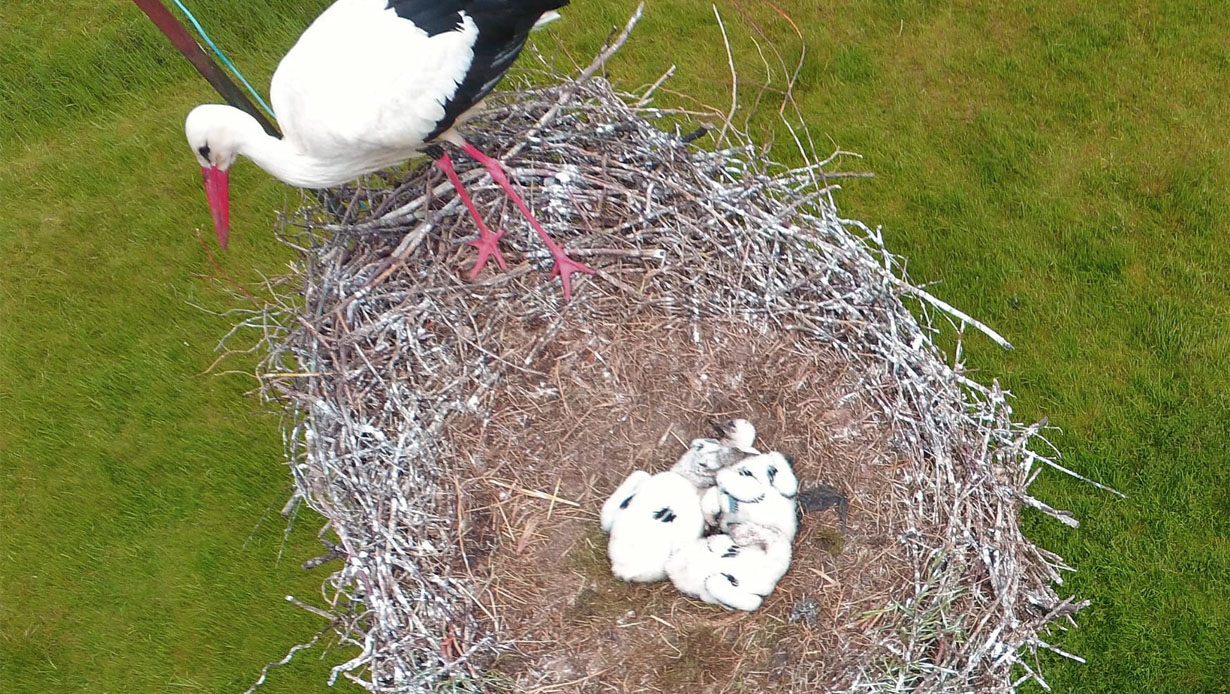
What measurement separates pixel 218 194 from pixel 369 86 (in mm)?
563

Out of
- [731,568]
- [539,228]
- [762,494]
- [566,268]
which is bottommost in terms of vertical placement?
[731,568]

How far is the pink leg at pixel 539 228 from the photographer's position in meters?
1.82

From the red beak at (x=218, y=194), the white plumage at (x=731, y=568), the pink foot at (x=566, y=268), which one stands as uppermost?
the red beak at (x=218, y=194)

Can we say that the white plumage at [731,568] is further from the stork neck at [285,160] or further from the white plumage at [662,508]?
the stork neck at [285,160]

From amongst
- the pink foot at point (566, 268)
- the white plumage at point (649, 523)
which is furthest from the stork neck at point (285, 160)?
the white plumage at point (649, 523)

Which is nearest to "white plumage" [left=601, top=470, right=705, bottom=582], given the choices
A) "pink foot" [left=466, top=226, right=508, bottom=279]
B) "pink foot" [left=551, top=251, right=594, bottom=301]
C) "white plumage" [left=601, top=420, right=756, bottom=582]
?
"white plumage" [left=601, top=420, right=756, bottom=582]

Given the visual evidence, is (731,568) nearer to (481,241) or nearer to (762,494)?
(762,494)

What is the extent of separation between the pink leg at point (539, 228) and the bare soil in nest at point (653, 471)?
17cm

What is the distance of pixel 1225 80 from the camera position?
258cm

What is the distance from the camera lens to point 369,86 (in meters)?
1.57

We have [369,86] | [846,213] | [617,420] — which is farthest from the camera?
[846,213]

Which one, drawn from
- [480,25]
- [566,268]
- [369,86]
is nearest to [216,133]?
[369,86]

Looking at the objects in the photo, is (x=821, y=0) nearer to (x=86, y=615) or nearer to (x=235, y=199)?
(x=235, y=199)

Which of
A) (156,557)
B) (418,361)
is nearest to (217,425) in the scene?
(156,557)
